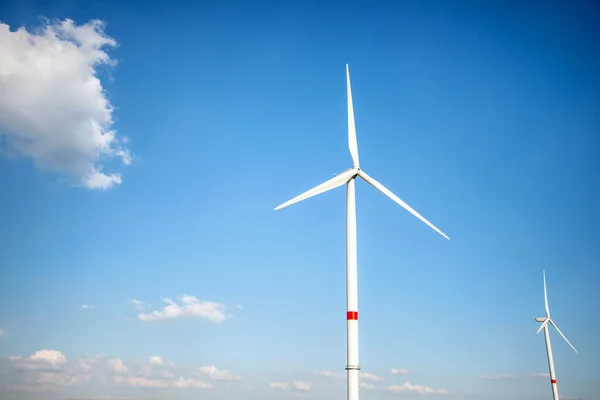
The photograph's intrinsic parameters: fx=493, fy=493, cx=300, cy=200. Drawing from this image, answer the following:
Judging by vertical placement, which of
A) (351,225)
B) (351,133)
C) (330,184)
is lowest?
(351,225)

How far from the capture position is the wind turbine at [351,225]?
181 feet

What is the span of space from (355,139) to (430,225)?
15.9 m

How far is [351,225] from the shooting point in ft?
204

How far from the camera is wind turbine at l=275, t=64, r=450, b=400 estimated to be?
55134 mm

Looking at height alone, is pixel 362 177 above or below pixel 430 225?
above

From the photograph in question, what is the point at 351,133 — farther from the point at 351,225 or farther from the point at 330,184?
the point at 351,225

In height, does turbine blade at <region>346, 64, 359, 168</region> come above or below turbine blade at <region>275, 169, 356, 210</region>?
above

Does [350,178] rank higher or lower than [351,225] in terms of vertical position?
higher

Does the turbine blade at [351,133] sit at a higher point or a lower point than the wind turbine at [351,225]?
higher

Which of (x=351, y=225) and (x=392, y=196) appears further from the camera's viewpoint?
(x=392, y=196)

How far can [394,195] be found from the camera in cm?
6906

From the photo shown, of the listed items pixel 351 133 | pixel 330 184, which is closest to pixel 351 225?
pixel 330 184

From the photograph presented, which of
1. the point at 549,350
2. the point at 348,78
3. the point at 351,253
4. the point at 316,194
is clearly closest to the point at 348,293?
the point at 351,253

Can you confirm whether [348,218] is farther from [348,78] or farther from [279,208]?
[348,78]
